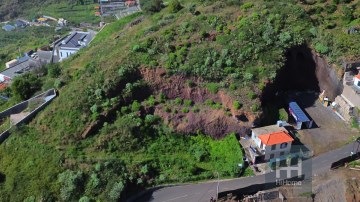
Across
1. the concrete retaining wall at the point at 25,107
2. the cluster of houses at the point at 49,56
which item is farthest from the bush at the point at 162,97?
the cluster of houses at the point at 49,56

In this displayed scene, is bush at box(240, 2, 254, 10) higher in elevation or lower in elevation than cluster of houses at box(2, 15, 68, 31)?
higher

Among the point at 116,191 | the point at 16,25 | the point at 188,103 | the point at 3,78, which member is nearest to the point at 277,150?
Result: the point at 188,103

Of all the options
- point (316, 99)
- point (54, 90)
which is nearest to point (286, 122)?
point (316, 99)

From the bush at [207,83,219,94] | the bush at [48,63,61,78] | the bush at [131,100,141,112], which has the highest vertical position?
the bush at [48,63,61,78]

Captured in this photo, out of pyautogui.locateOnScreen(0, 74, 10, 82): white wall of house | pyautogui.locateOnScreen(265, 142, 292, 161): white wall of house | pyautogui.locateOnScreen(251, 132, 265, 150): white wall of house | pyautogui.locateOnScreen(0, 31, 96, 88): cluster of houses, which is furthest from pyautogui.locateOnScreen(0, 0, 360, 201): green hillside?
pyautogui.locateOnScreen(0, 74, 10, 82): white wall of house

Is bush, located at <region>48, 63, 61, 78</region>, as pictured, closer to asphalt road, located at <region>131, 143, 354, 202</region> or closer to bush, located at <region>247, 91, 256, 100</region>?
asphalt road, located at <region>131, 143, 354, 202</region>

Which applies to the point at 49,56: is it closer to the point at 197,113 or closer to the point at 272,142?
the point at 197,113

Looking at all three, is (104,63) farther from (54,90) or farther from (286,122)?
(286,122)
